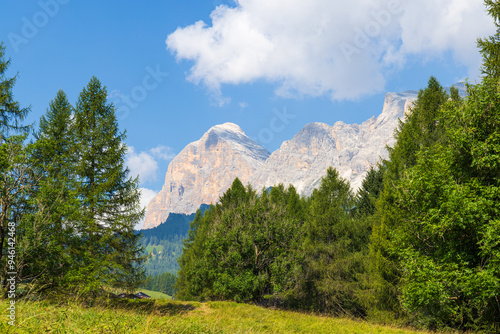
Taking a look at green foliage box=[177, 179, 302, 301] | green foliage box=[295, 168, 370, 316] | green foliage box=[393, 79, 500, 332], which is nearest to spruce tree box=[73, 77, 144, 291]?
green foliage box=[177, 179, 302, 301]

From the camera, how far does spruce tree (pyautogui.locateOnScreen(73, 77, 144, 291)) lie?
17.5 m

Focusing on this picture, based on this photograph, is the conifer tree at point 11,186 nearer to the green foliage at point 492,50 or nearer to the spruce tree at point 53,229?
the spruce tree at point 53,229

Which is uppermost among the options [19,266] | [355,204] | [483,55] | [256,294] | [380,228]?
[483,55]

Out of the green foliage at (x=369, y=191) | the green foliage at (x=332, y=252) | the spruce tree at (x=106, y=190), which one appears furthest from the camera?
the green foliage at (x=369, y=191)

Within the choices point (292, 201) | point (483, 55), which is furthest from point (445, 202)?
point (292, 201)

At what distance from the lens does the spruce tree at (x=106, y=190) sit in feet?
57.4

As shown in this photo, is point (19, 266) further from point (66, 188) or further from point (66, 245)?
point (66, 188)

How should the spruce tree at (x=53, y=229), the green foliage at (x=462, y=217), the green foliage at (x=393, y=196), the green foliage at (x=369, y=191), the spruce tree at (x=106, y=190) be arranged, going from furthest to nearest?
the green foliage at (x=369, y=191), the green foliage at (x=393, y=196), the spruce tree at (x=106, y=190), the spruce tree at (x=53, y=229), the green foliage at (x=462, y=217)

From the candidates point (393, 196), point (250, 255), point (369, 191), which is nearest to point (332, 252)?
point (369, 191)

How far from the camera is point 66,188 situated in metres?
14.7

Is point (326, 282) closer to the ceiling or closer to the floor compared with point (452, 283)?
closer to the floor

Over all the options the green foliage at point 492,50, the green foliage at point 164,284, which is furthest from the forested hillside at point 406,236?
the green foliage at point 164,284

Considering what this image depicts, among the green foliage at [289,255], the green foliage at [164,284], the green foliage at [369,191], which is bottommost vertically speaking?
Answer: the green foliage at [164,284]

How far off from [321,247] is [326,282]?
340cm
